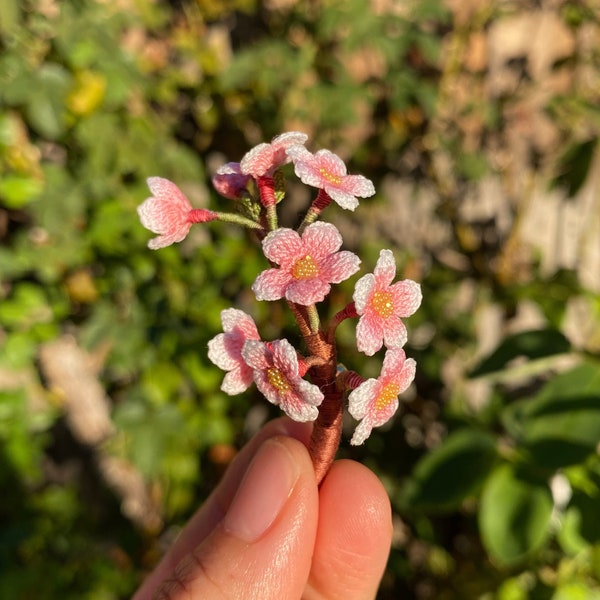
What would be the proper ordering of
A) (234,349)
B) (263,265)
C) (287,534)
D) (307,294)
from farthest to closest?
(263,265)
(287,534)
(234,349)
(307,294)

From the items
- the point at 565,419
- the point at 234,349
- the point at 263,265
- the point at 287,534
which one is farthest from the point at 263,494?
the point at 263,265

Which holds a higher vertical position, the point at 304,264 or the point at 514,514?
the point at 304,264

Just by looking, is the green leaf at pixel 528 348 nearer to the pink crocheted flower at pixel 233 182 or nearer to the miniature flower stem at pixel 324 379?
the miniature flower stem at pixel 324 379

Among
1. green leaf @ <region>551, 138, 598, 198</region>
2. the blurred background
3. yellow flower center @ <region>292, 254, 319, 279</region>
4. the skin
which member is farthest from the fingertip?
green leaf @ <region>551, 138, 598, 198</region>

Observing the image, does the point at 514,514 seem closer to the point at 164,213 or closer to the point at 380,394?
the point at 380,394

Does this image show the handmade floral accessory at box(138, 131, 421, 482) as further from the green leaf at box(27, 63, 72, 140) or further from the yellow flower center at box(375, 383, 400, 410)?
the green leaf at box(27, 63, 72, 140)

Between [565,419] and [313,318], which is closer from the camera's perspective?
[313,318]

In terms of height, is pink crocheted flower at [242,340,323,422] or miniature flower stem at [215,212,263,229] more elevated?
miniature flower stem at [215,212,263,229]
